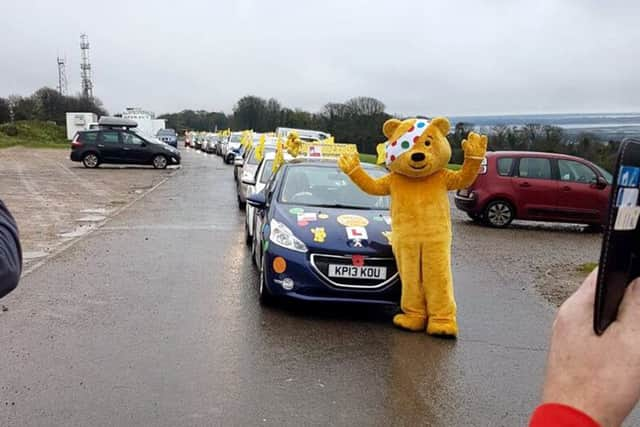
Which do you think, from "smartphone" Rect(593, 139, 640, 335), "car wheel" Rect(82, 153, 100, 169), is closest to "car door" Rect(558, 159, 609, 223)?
"smartphone" Rect(593, 139, 640, 335)

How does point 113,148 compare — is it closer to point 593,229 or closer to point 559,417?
point 593,229

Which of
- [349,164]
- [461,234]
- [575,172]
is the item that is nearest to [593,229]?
[575,172]

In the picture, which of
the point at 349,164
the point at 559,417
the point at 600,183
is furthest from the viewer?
the point at 600,183

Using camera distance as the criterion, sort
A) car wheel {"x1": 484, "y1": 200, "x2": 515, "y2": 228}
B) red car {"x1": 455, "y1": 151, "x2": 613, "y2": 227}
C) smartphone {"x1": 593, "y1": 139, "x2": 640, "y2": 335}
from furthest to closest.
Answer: car wheel {"x1": 484, "y1": 200, "x2": 515, "y2": 228} < red car {"x1": 455, "y1": 151, "x2": 613, "y2": 227} < smartphone {"x1": 593, "y1": 139, "x2": 640, "y2": 335}

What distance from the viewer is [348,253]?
6207mm

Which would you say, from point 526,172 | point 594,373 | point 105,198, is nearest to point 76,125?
point 105,198

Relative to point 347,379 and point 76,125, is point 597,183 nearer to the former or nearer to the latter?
point 347,379

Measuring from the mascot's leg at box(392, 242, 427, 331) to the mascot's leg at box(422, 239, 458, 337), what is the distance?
0.25 ft

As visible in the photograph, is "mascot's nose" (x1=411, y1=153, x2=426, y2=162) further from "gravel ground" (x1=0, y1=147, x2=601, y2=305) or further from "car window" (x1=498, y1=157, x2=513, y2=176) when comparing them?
"car window" (x1=498, y1=157, x2=513, y2=176)

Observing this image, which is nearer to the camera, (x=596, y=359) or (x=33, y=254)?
(x=596, y=359)

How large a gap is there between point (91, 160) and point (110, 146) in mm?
1120

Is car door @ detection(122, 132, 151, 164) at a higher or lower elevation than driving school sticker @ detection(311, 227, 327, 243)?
lower

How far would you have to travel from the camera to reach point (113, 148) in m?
28.2

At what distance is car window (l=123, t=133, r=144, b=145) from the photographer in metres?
28.4
